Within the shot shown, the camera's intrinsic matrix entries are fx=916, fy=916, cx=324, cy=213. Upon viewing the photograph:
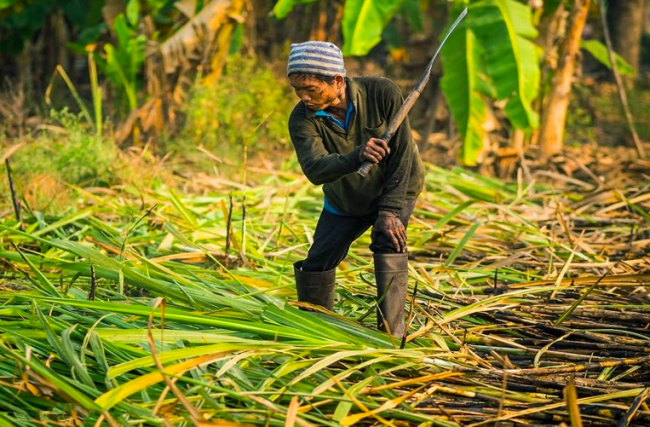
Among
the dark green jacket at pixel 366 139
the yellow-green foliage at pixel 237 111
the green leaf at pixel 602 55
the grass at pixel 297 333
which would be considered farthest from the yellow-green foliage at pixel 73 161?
the green leaf at pixel 602 55

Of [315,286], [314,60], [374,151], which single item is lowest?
[315,286]

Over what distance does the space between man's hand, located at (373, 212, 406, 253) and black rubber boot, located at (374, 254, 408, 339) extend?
4 cm

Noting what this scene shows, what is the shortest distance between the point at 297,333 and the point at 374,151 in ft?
2.01

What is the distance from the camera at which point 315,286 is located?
3324 mm

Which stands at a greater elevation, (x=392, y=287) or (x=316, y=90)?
(x=316, y=90)

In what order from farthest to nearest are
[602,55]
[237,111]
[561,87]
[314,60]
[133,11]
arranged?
[602,55], [237,111], [561,87], [133,11], [314,60]

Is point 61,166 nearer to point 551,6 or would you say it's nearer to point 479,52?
point 479,52

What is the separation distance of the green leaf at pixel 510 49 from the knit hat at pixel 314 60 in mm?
3885

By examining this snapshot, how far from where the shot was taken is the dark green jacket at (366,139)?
10.2 feet

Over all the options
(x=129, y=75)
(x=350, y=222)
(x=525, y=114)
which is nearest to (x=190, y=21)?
(x=129, y=75)

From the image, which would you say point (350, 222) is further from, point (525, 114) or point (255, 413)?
point (525, 114)

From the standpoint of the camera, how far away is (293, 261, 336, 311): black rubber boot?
3326 mm

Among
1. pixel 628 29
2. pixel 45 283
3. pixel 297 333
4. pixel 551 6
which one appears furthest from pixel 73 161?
pixel 628 29

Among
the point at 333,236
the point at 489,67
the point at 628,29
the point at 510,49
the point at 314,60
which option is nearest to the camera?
the point at 314,60
